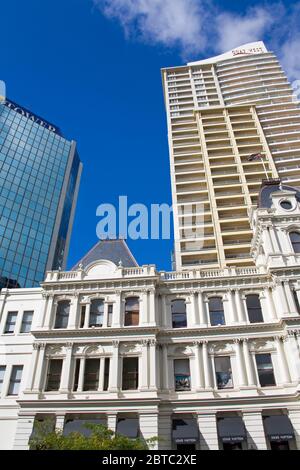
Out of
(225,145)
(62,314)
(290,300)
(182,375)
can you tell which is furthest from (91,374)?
(225,145)

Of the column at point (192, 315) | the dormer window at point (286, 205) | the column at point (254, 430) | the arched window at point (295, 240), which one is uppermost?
the dormer window at point (286, 205)

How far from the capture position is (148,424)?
24.5m

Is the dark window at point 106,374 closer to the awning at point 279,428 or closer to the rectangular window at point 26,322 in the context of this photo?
the rectangular window at point 26,322

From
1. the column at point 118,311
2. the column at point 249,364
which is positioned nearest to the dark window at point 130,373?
the column at point 118,311

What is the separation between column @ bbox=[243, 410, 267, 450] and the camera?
23672 mm

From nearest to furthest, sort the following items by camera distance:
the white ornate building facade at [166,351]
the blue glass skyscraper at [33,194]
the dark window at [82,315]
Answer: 1. the white ornate building facade at [166,351]
2. the dark window at [82,315]
3. the blue glass skyscraper at [33,194]

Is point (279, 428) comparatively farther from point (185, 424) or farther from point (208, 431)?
point (185, 424)

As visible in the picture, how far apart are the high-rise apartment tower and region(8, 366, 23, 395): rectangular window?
28.8m

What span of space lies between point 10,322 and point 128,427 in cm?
1332

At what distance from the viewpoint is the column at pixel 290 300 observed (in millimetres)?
27830

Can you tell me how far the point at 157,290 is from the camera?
31.4m

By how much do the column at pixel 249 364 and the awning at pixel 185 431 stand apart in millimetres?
4815

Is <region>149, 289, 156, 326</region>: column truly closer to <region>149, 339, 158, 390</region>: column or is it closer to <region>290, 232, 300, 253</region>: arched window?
<region>149, 339, 158, 390</region>: column
